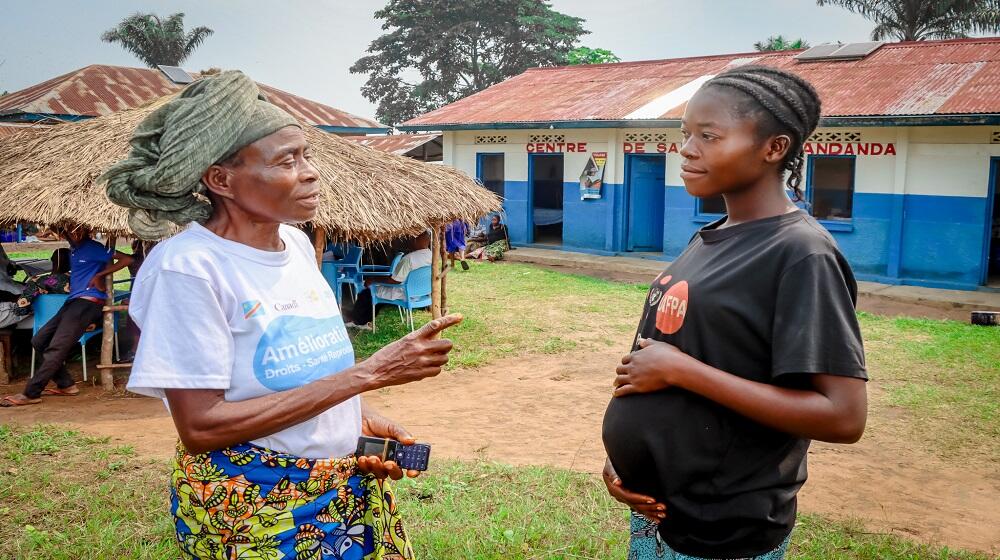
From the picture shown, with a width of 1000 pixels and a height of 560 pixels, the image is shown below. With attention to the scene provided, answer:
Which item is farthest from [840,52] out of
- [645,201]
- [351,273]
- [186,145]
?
[186,145]

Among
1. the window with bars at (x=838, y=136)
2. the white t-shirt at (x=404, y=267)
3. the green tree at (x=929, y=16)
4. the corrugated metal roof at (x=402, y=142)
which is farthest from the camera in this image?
the green tree at (x=929, y=16)

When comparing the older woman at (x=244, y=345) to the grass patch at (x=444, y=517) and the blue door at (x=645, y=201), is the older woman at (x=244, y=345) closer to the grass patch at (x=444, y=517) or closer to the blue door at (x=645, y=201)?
the grass patch at (x=444, y=517)

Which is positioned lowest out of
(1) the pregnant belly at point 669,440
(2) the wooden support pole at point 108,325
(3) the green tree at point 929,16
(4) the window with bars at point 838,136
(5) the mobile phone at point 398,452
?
(2) the wooden support pole at point 108,325

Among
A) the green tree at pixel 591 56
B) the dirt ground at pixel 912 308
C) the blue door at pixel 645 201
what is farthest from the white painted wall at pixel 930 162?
the green tree at pixel 591 56

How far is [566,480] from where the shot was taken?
4840 millimetres

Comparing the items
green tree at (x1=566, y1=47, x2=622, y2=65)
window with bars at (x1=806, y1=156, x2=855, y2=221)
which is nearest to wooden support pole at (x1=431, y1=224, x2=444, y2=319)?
window with bars at (x1=806, y1=156, x2=855, y2=221)

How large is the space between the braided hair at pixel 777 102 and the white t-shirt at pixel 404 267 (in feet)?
25.9

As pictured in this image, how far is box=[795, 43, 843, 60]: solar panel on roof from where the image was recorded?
51.4 ft

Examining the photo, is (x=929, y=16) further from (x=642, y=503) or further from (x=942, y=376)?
(x=642, y=503)

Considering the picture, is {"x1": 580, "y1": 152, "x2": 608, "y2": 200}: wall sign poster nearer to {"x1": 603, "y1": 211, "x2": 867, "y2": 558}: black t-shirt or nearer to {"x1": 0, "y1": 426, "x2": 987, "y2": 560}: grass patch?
{"x1": 0, "y1": 426, "x2": 987, "y2": 560}: grass patch

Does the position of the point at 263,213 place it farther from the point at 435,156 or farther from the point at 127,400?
the point at 435,156

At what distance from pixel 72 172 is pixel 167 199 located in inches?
263

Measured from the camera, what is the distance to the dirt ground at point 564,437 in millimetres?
4695

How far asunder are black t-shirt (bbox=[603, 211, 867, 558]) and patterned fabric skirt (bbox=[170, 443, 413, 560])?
0.72m
